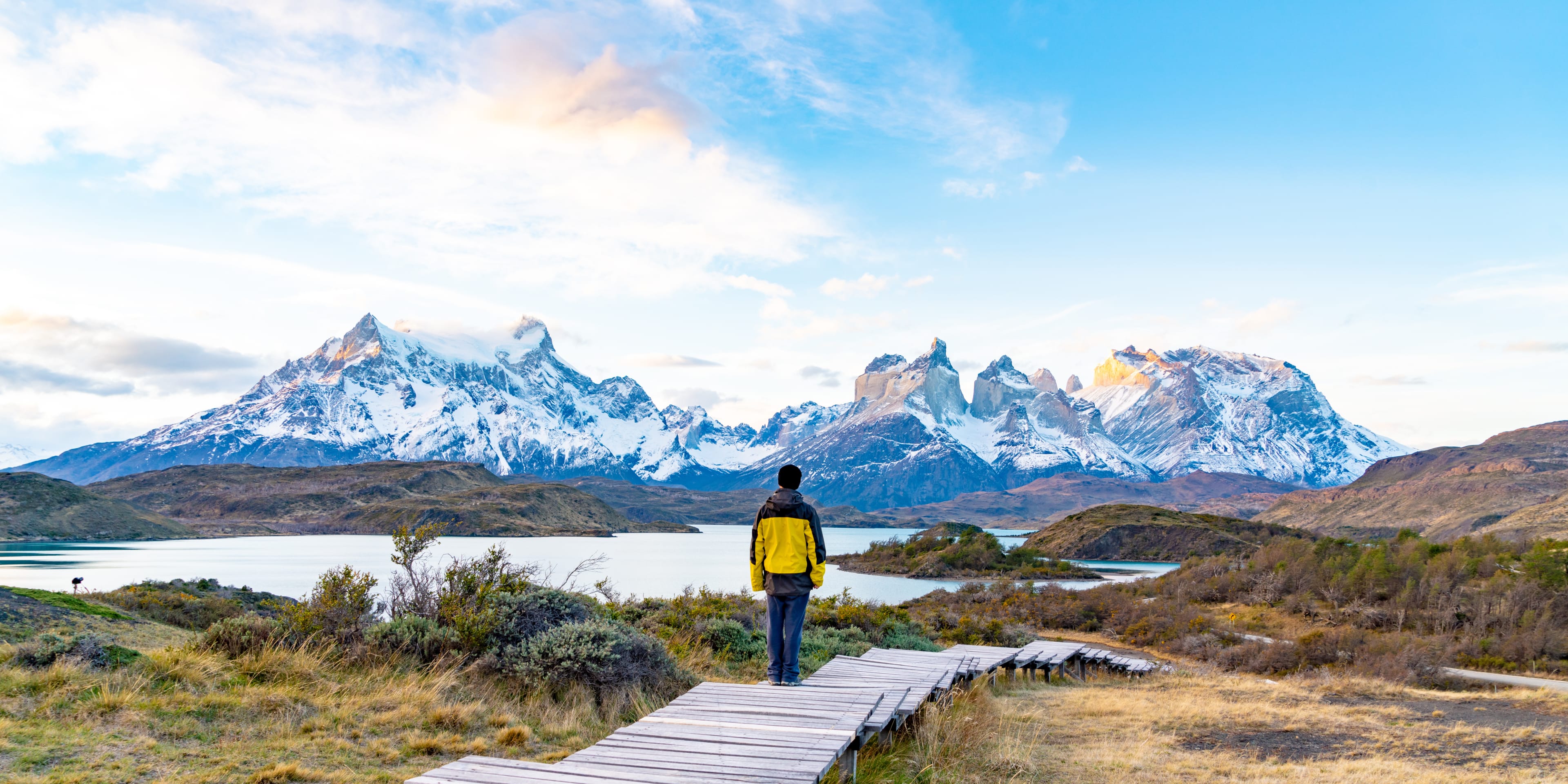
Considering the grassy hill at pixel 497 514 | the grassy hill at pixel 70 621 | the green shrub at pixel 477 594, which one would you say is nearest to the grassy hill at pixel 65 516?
the grassy hill at pixel 497 514

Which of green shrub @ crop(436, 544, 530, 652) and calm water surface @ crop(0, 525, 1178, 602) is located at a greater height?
green shrub @ crop(436, 544, 530, 652)

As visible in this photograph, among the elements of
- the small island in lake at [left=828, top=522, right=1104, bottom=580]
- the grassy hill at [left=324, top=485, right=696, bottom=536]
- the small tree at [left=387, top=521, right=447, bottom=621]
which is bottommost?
the small island in lake at [left=828, top=522, right=1104, bottom=580]

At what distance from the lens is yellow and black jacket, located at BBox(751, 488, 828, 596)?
8.64m

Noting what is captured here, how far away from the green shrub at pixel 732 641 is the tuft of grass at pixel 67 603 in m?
10.8

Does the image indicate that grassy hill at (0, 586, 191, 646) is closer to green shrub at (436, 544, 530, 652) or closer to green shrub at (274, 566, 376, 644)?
green shrub at (274, 566, 376, 644)

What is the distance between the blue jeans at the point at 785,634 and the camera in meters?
8.73

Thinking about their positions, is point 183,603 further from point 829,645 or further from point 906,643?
point 906,643

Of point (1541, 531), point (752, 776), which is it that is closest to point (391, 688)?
point (752, 776)

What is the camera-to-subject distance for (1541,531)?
206 feet

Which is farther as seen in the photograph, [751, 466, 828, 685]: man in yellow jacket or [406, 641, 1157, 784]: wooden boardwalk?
[751, 466, 828, 685]: man in yellow jacket

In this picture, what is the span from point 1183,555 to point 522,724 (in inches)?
3495

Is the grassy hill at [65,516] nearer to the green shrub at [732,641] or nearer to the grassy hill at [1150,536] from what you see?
the grassy hill at [1150,536]

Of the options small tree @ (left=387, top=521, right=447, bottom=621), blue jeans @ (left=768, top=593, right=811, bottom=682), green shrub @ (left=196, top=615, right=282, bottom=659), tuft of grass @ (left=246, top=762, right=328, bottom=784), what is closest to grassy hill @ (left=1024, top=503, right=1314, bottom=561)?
small tree @ (left=387, top=521, right=447, bottom=621)

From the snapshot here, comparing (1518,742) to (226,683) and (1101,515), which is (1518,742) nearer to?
(226,683)
